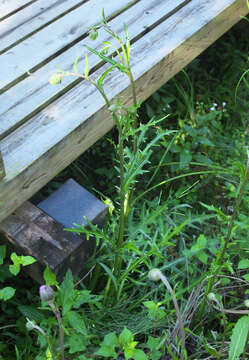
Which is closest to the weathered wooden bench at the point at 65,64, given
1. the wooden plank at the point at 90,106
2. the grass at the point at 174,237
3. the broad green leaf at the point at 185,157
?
the wooden plank at the point at 90,106

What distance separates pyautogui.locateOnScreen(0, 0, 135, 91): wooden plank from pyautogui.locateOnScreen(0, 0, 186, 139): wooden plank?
1.9 inches

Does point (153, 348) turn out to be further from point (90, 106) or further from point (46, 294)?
point (90, 106)

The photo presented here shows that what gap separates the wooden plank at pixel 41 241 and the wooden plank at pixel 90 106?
0.07 m

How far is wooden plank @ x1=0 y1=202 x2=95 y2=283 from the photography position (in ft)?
5.29

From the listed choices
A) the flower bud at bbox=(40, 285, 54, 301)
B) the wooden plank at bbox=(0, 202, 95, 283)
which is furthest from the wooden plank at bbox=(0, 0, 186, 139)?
the flower bud at bbox=(40, 285, 54, 301)

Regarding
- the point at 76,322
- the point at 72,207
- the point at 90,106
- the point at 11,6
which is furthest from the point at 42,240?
the point at 11,6

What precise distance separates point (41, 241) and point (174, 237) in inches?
33.1

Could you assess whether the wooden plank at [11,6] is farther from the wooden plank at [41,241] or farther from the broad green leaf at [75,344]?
the broad green leaf at [75,344]

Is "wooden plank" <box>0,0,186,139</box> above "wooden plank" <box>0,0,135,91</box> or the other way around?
the other way around

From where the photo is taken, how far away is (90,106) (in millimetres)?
1878

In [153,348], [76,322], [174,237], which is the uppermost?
[76,322]

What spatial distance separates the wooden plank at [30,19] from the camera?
214 cm

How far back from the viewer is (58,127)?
5.85 ft

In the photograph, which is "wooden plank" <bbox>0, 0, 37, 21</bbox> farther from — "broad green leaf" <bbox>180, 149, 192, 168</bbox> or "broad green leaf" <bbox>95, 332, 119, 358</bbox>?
"broad green leaf" <bbox>95, 332, 119, 358</bbox>
